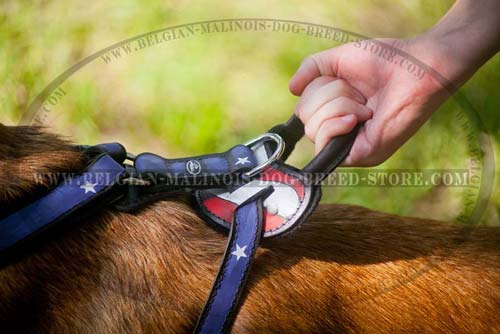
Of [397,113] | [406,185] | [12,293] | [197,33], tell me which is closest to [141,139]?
[197,33]

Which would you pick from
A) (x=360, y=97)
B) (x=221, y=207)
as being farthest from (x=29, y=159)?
(x=360, y=97)

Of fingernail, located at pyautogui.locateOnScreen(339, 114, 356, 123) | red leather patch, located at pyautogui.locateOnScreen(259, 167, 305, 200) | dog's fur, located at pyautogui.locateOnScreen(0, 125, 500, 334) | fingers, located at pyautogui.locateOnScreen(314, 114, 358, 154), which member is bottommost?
dog's fur, located at pyautogui.locateOnScreen(0, 125, 500, 334)

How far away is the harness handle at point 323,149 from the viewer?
2175 mm

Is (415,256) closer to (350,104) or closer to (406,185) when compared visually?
(350,104)

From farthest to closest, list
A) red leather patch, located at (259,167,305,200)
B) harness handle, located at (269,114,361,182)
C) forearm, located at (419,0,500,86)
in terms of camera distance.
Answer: forearm, located at (419,0,500,86) < harness handle, located at (269,114,361,182) < red leather patch, located at (259,167,305,200)

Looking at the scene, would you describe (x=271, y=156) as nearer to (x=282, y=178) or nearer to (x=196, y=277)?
(x=282, y=178)

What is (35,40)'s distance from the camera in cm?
406

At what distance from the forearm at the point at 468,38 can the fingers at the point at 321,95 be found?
0.35 meters

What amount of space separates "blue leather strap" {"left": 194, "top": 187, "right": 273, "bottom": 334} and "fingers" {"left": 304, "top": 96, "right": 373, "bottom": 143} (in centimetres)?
59

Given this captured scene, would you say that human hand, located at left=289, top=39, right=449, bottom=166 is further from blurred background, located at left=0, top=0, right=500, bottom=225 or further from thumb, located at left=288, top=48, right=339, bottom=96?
blurred background, located at left=0, top=0, right=500, bottom=225

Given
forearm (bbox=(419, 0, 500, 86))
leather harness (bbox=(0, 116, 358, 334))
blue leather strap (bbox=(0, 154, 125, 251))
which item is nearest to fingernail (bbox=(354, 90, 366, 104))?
forearm (bbox=(419, 0, 500, 86))

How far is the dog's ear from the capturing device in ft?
6.11

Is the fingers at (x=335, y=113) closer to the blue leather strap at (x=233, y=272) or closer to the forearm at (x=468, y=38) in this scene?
the forearm at (x=468, y=38)

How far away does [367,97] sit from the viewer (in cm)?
258
